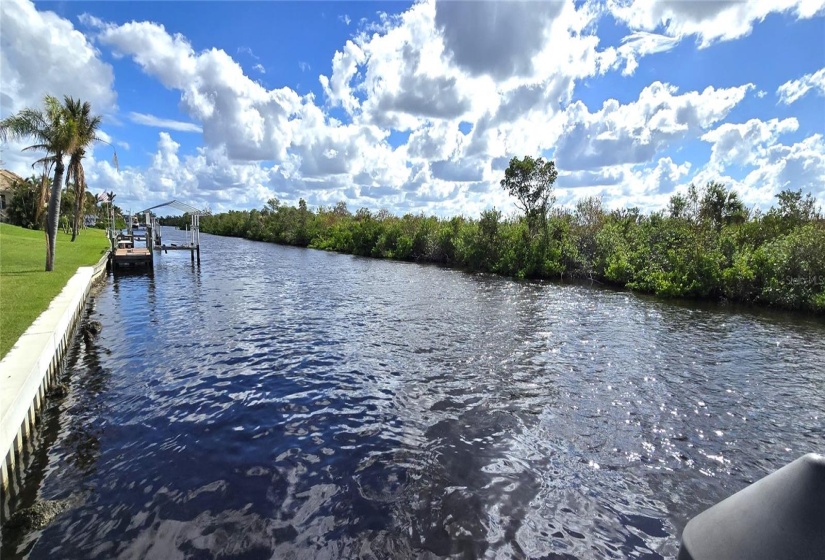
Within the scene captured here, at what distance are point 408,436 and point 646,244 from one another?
28042mm

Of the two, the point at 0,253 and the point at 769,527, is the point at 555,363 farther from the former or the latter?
the point at 0,253

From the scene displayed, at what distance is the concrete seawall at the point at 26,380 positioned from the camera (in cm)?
638

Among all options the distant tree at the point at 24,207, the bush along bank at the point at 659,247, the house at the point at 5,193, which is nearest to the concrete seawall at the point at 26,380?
the bush along bank at the point at 659,247

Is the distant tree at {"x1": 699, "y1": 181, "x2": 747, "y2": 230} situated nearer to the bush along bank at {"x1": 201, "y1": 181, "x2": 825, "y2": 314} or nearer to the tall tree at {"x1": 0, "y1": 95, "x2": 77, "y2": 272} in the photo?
the bush along bank at {"x1": 201, "y1": 181, "x2": 825, "y2": 314}

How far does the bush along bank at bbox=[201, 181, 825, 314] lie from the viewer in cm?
2222

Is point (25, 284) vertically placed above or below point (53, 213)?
below

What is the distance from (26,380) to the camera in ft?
24.3

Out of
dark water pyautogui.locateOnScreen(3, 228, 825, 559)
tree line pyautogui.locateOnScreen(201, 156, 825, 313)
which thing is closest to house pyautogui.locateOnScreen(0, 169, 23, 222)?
tree line pyautogui.locateOnScreen(201, 156, 825, 313)

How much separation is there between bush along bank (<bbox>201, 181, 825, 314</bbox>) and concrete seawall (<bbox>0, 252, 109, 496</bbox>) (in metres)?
27.3

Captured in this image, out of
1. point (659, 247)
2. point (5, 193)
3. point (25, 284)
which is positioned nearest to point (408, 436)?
point (25, 284)

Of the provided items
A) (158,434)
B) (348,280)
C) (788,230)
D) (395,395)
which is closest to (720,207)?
(788,230)

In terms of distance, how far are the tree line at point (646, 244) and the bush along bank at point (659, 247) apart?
6 centimetres

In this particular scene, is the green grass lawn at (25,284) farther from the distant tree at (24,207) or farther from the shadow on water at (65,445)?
the distant tree at (24,207)

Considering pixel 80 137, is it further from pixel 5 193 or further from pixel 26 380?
pixel 5 193
